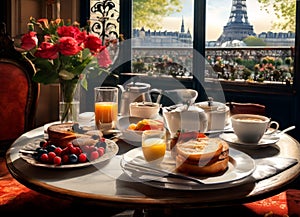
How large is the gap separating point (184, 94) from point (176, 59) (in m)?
1.54

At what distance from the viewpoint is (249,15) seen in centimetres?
355

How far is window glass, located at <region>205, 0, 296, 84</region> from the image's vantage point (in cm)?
338

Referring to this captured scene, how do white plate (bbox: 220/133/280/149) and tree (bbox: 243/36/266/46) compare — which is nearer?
white plate (bbox: 220/133/280/149)

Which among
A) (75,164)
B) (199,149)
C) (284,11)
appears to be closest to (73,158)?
(75,164)

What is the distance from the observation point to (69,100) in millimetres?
1712

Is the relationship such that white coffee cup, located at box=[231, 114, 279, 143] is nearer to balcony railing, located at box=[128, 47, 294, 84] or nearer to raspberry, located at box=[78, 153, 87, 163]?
raspberry, located at box=[78, 153, 87, 163]

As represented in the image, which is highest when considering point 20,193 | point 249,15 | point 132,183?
point 249,15

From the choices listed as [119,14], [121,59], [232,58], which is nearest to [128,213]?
[232,58]

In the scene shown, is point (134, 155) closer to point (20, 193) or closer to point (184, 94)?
point (20, 193)

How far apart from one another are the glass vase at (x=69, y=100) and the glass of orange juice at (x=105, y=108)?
10cm

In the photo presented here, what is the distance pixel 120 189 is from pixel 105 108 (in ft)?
2.30

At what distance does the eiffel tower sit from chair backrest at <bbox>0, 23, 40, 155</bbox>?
77.3 inches

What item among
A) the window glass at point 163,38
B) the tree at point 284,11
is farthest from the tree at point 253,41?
the window glass at point 163,38

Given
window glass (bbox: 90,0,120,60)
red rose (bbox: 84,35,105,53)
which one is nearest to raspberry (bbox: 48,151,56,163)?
red rose (bbox: 84,35,105,53)
